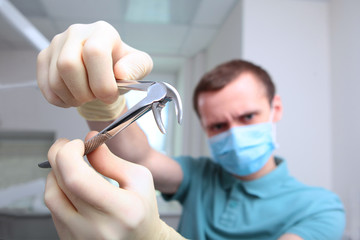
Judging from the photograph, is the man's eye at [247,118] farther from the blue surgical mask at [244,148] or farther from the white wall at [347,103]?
the white wall at [347,103]

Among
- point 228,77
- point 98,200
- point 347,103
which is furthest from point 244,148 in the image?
point 347,103

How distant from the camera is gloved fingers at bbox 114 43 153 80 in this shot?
335mm

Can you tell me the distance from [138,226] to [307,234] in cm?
46

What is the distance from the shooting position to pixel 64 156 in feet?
0.84

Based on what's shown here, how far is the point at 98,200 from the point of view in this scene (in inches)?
9.6

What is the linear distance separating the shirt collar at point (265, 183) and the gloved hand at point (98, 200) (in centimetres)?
50

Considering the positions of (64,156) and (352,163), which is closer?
(64,156)

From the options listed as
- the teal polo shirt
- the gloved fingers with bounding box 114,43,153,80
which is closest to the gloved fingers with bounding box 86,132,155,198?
the gloved fingers with bounding box 114,43,153,80

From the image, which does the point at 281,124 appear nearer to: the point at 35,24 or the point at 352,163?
the point at 352,163

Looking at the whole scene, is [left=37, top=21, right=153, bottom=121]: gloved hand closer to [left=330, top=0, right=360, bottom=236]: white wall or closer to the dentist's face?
the dentist's face

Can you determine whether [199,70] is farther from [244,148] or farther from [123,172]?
[123,172]

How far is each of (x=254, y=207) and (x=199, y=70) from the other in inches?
24.6

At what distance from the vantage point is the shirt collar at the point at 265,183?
0.73 metres

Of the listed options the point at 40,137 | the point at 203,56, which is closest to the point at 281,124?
the point at 203,56
